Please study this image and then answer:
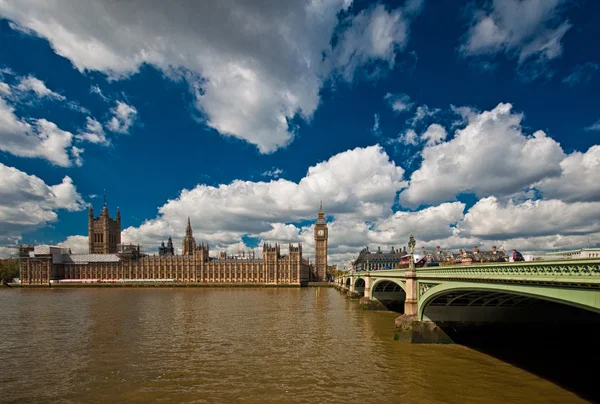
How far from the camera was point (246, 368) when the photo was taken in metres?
23.5

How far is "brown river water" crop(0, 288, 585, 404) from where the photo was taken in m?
18.8

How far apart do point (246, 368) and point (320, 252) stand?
159386 millimetres

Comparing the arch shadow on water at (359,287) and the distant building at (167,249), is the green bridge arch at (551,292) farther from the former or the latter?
the distant building at (167,249)

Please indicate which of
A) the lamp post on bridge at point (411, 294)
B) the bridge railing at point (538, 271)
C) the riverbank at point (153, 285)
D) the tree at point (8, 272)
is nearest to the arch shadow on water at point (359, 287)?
the lamp post on bridge at point (411, 294)

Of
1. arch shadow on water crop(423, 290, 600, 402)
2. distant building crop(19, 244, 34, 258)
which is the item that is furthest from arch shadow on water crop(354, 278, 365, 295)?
distant building crop(19, 244, 34, 258)

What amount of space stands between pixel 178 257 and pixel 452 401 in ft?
489

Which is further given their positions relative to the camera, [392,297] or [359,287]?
[359,287]

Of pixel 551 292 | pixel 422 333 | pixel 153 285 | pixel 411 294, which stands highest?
pixel 551 292

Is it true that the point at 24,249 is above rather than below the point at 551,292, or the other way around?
below

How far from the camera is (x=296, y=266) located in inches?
5837

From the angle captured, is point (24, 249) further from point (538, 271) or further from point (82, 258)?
point (538, 271)

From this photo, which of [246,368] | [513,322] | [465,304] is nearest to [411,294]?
[465,304]

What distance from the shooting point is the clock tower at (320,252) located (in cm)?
17671

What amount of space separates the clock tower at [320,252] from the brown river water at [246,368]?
457ft
